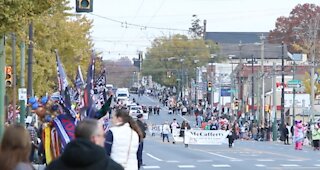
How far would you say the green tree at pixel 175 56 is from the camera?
137875 millimetres

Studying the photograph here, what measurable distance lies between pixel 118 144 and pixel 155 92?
549ft

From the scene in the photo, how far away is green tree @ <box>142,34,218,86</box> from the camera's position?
137875 millimetres

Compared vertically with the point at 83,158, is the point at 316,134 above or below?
below

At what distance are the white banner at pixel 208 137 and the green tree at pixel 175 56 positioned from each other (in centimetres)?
7588

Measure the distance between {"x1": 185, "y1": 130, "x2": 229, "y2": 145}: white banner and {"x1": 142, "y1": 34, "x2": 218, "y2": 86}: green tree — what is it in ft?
249

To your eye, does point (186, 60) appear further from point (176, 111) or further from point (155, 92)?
point (155, 92)

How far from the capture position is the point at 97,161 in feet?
25.6

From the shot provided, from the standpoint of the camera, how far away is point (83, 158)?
303 inches

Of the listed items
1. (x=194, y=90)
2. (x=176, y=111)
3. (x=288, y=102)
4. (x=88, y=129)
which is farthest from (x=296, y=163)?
(x=194, y=90)

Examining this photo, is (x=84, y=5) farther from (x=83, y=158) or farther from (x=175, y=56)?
(x=175, y=56)

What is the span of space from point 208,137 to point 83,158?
48079 millimetres

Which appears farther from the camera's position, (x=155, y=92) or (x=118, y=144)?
(x=155, y=92)

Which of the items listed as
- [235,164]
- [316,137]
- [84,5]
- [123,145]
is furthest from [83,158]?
[316,137]

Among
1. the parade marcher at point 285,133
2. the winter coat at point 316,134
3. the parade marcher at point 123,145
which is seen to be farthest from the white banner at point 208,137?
the parade marcher at point 123,145
